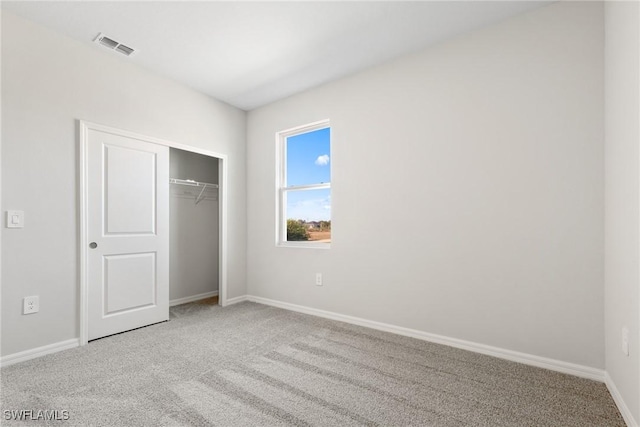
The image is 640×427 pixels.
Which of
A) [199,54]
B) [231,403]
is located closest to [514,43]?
[199,54]

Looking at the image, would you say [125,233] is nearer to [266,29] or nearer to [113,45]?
[113,45]

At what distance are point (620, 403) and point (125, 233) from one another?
3.85 meters

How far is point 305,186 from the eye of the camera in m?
3.71

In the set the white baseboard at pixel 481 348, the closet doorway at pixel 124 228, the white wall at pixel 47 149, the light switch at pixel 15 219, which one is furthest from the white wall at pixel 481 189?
the light switch at pixel 15 219

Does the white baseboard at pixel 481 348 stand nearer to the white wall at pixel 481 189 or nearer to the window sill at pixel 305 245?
the white wall at pixel 481 189

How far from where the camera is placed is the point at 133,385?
1934mm

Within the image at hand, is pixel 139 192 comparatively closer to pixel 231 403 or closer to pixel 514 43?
pixel 231 403

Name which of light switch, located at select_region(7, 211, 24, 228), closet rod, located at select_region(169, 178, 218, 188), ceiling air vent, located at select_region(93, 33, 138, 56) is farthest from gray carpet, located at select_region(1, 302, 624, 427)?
ceiling air vent, located at select_region(93, 33, 138, 56)

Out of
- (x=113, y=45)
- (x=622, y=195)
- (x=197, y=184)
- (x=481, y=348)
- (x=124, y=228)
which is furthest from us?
(x=197, y=184)

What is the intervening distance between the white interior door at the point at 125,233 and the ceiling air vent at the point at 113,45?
74 cm

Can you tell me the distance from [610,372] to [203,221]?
4332 mm

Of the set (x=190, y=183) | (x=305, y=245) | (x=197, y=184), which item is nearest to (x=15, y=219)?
(x=190, y=183)

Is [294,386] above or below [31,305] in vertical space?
below

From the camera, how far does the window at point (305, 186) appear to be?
140 inches
